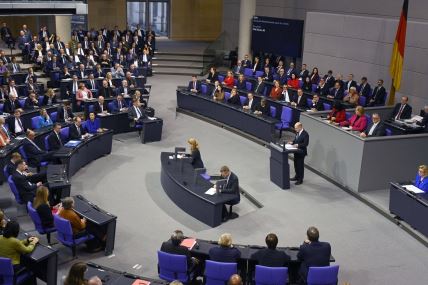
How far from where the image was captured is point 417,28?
16797 mm

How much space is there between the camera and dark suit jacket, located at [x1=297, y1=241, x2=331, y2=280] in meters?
7.51

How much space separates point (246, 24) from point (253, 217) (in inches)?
588

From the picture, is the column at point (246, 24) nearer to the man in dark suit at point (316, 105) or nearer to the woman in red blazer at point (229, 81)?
the woman in red blazer at point (229, 81)

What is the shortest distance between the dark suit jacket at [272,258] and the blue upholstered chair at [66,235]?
3189 mm

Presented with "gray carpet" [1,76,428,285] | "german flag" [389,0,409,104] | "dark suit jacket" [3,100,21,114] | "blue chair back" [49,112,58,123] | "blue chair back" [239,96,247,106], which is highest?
"german flag" [389,0,409,104]

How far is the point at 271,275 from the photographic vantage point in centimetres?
726

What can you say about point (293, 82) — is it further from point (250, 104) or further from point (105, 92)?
point (105, 92)

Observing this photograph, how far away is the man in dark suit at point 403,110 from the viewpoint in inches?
581

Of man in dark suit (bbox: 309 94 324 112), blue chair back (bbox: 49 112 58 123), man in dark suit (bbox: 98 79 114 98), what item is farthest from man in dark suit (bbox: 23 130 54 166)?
man in dark suit (bbox: 309 94 324 112)

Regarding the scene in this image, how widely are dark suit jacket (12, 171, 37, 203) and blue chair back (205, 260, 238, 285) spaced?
14.8ft

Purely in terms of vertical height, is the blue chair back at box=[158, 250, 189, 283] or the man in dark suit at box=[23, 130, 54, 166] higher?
the man in dark suit at box=[23, 130, 54, 166]

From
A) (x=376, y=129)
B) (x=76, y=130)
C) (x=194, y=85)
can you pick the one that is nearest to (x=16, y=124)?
(x=76, y=130)

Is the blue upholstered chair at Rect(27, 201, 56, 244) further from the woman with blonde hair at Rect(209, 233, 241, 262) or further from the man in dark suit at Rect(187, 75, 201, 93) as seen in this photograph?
the man in dark suit at Rect(187, 75, 201, 93)

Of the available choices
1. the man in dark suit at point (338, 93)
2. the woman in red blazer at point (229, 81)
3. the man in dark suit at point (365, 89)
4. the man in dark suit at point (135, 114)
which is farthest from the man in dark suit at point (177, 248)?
the woman in red blazer at point (229, 81)
